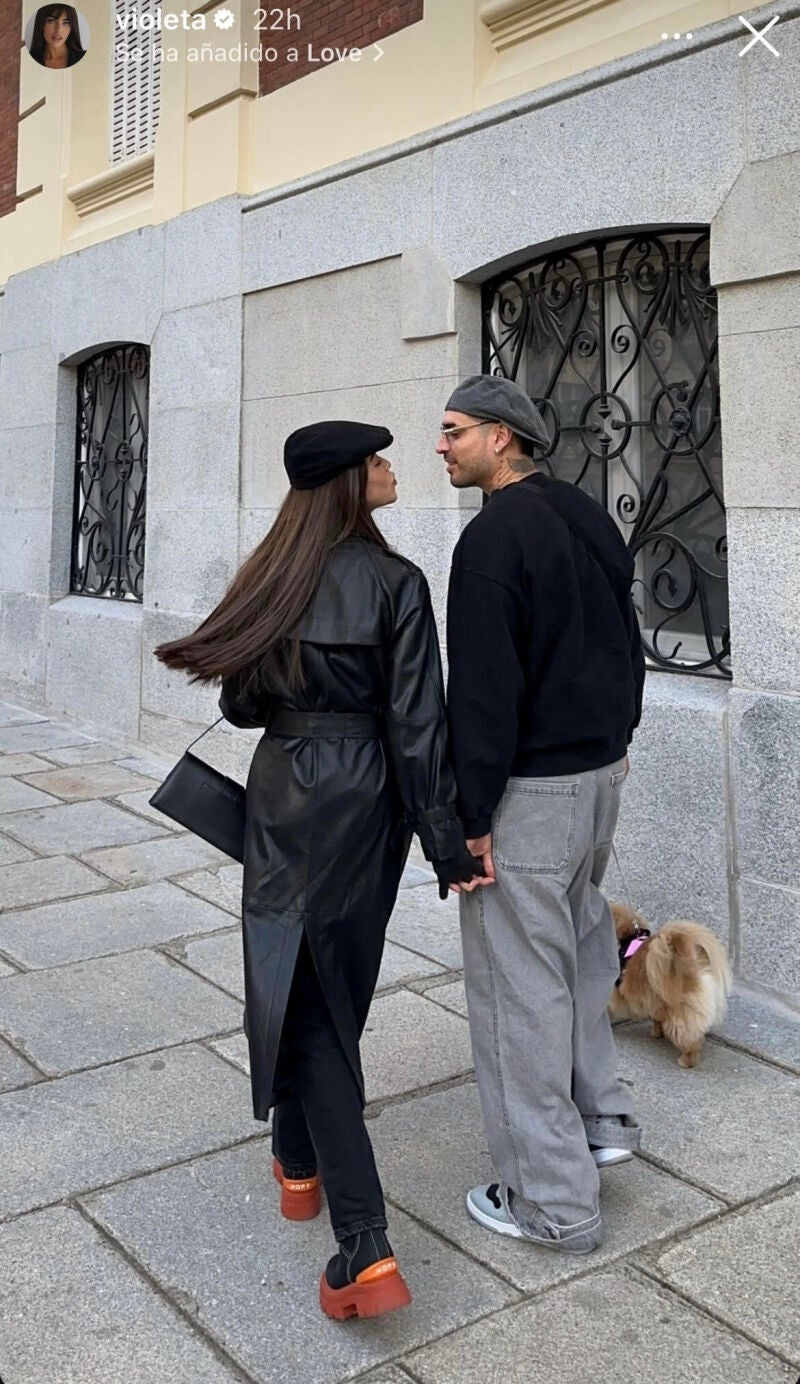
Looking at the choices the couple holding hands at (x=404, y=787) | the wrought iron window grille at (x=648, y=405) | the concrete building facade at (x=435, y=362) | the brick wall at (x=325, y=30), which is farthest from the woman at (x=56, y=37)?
the couple holding hands at (x=404, y=787)

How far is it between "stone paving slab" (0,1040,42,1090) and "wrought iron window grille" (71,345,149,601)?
5584 mm

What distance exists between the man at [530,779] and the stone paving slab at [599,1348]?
0.24 m

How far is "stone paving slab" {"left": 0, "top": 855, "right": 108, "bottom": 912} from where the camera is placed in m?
5.74

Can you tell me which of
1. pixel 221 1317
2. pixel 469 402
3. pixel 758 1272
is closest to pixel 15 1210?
pixel 221 1317

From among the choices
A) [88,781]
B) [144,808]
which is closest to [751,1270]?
[144,808]

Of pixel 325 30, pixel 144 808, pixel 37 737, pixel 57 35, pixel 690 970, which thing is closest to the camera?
pixel 690 970

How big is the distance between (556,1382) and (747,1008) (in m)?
2.33

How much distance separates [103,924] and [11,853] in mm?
1292

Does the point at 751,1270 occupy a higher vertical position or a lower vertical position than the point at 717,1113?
lower

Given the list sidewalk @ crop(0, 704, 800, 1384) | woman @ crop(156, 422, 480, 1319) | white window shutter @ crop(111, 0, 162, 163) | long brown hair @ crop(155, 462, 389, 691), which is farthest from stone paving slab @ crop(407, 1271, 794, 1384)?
white window shutter @ crop(111, 0, 162, 163)

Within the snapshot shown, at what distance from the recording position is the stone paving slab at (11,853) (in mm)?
6309

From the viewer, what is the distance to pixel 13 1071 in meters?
3.96

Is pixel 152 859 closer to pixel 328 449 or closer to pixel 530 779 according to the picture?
pixel 530 779

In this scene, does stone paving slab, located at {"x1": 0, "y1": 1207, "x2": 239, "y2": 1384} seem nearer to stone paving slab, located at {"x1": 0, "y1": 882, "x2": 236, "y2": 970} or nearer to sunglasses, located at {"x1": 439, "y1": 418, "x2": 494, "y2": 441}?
stone paving slab, located at {"x1": 0, "y1": 882, "x2": 236, "y2": 970}
